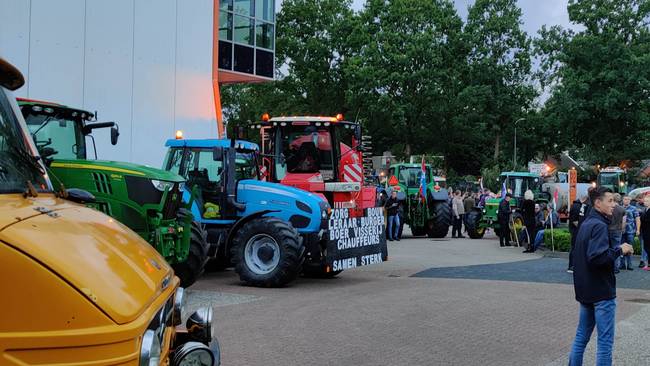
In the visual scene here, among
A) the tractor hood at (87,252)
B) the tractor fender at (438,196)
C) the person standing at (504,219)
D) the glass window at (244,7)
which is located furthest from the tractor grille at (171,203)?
the glass window at (244,7)

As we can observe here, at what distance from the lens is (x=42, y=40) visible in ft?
60.8

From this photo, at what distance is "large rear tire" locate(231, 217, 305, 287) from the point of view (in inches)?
446

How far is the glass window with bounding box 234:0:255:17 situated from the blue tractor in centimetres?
1789

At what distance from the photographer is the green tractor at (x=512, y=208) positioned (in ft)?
73.8

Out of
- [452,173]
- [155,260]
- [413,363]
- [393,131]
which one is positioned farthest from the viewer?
[452,173]

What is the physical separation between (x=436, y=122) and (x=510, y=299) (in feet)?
140

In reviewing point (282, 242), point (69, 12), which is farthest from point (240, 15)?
point (282, 242)

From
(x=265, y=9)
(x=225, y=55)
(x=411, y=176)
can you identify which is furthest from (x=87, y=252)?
(x=265, y=9)

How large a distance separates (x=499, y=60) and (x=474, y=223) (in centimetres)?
3084

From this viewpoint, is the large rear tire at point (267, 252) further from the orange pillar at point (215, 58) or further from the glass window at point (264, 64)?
the glass window at point (264, 64)

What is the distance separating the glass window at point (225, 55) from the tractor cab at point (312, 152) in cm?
1445

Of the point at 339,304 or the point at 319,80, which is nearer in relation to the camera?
the point at 339,304

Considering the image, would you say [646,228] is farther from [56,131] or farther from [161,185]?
[56,131]

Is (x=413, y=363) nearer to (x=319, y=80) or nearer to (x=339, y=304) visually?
(x=339, y=304)
